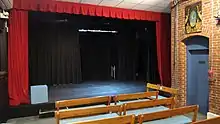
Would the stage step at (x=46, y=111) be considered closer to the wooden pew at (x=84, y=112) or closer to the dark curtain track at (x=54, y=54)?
the wooden pew at (x=84, y=112)

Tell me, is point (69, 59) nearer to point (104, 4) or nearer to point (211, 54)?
point (104, 4)

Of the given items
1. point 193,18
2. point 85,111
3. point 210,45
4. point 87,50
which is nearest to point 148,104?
point 85,111

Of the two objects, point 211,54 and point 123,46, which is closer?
point 211,54

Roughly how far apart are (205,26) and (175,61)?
4.95ft

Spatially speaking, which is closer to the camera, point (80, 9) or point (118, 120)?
point (118, 120)

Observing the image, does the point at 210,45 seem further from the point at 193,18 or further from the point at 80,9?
the point at 80,9

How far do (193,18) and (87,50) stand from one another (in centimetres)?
723

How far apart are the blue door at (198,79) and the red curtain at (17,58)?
14.8 ft

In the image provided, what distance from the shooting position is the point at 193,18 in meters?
5.67

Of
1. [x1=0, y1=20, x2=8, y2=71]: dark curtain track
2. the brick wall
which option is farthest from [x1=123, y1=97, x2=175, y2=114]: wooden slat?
[x1=0, y1=20, x2=8, y2=71]: dark curtain track

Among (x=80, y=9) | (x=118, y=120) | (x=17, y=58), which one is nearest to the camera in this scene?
(x=118, y=120)

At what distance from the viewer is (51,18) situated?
9172mm

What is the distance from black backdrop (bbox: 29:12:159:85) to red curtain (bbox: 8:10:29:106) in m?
2.82

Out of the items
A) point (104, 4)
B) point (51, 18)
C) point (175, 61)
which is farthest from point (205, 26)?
point (51, 18)
